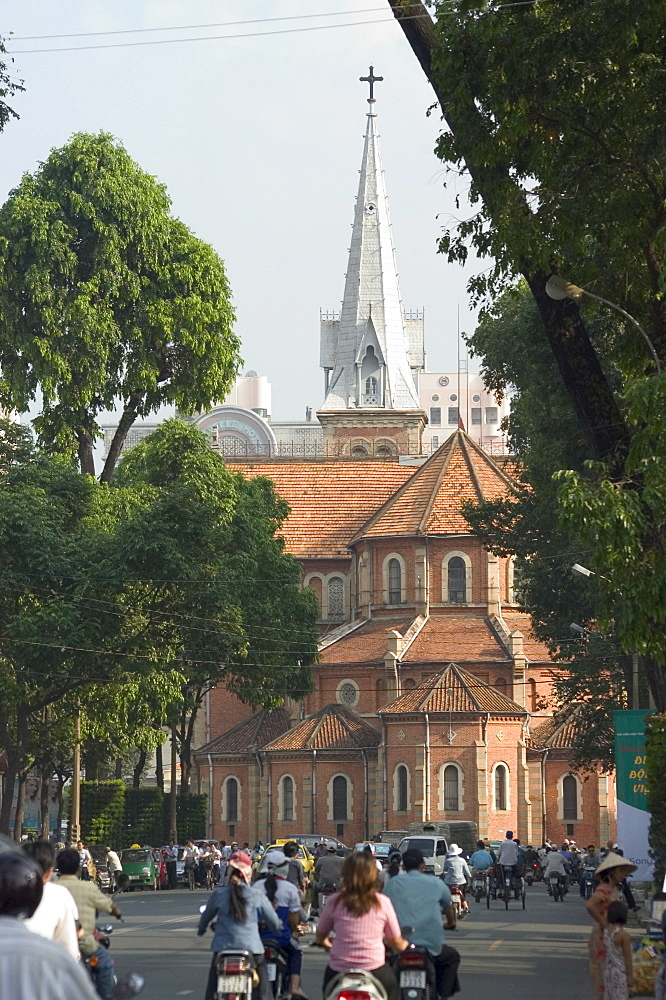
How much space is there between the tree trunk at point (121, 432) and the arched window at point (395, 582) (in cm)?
3169

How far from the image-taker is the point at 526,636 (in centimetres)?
7325

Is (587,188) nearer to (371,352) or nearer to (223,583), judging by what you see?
(223,583)

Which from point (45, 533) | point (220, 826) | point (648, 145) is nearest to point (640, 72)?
point (648, 145)

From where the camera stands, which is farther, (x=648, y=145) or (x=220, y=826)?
(x=220, y=826)

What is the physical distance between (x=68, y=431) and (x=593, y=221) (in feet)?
87.5

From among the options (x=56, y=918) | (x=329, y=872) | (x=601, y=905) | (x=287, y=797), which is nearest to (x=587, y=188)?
(x=601, y=905)

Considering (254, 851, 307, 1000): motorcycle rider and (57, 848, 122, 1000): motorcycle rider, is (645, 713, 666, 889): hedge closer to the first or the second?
(254, 851, 307, 1000): motorcycle rider

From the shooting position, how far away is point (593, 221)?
16.8m

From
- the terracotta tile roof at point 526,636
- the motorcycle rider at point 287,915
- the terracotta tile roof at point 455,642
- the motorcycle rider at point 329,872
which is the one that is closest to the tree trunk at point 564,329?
the motorcycle rider at point 287,915

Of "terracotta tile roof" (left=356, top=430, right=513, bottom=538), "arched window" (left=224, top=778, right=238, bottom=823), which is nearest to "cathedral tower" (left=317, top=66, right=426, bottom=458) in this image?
"terracotta tile roof" (left=356, top=430, right=513, bottom=538)

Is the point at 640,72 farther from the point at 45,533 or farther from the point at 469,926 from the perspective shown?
the point at 45,533

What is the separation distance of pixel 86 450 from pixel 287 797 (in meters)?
29.2

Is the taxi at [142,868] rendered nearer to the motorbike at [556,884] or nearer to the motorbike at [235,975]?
the motorbike at [556,884]

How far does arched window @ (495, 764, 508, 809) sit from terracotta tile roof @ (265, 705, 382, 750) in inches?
205
